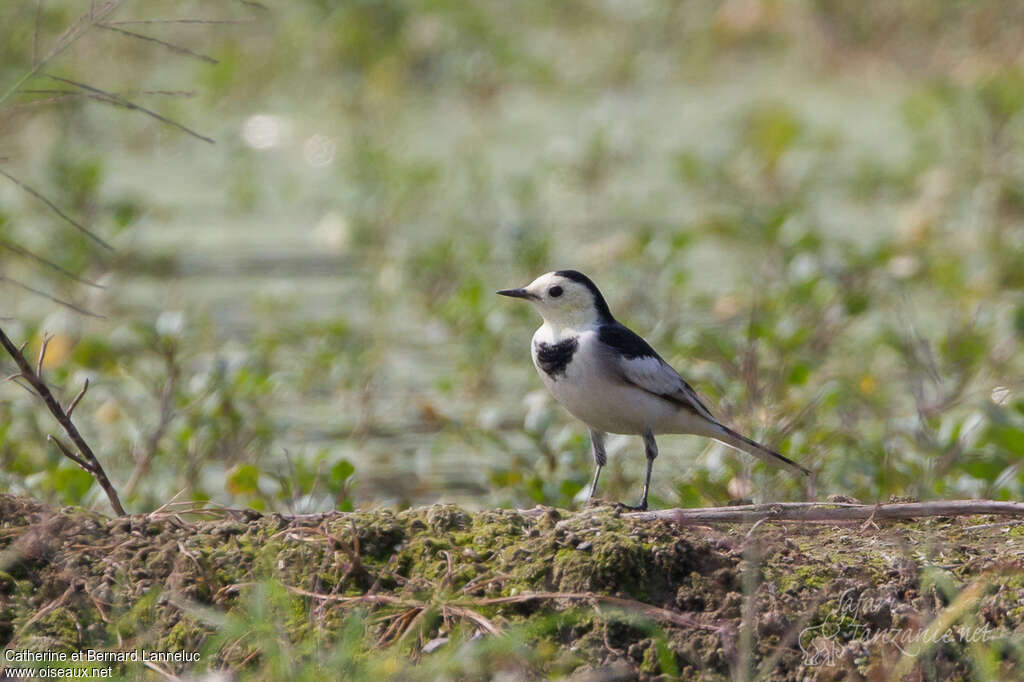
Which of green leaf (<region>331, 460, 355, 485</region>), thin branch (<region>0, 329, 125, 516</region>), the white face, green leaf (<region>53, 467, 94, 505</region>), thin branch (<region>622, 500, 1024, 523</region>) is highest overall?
the white face

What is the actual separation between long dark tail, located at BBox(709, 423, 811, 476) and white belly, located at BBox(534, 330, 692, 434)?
0.19 m

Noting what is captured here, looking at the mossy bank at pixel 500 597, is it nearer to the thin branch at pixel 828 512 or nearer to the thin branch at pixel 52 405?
the thin branch at pixel 828 512

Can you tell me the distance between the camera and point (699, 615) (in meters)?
3.09

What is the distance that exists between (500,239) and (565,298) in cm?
435

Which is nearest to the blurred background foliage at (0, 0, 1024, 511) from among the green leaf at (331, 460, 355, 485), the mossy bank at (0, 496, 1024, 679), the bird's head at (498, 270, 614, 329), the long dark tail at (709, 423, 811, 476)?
the green leaf at (331, 460, 355, 485)

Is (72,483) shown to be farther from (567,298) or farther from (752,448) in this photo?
(752,448)

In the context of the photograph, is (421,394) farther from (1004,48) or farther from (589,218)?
(1004,48)

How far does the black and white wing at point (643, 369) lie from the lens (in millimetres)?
4246

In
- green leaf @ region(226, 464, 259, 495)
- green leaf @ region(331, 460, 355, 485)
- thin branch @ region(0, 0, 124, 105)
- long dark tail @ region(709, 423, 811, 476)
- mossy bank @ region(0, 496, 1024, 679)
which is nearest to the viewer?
mossy bank @ region(0, 496, 1024, 679)

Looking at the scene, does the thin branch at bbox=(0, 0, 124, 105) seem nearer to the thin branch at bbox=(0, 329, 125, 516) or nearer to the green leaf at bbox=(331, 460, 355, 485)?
the thin branch at bbox=(0, 329, 125, 516)

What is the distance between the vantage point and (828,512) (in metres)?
3.56

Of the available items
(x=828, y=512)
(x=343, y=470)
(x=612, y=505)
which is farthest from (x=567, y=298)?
(x=828, y=512)

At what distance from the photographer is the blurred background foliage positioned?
5316 mm

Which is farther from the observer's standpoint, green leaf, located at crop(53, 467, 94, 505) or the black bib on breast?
green leaf, located at crop(53, 467, 94, 505)
